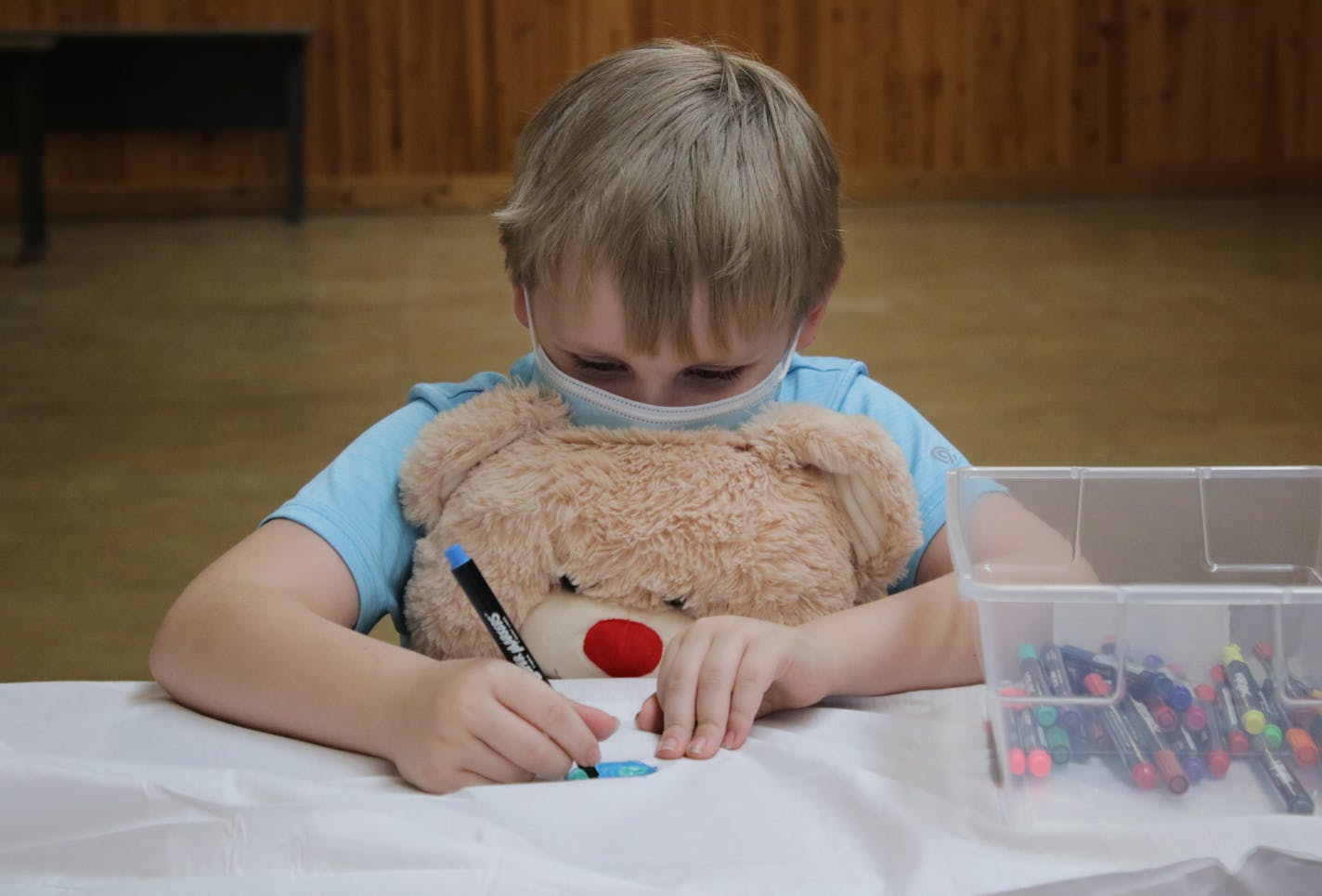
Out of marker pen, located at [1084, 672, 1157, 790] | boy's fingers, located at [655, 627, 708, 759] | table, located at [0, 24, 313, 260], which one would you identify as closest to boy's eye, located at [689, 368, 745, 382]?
boy's fingers, located at [655, 627, 708, 759]

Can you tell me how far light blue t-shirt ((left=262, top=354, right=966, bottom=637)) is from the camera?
867 millimetres

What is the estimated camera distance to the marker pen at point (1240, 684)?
617 mm

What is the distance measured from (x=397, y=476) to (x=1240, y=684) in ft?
1.65

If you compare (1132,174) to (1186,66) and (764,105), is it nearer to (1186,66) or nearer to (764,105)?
(1186,66)

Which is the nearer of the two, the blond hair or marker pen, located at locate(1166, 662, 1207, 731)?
marker pen, located at locate(1166, 662, 1207, 731)

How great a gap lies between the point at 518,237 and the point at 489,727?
340mm

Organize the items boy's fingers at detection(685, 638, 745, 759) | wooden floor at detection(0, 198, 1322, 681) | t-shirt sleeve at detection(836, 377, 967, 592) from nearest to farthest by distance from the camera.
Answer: boy's fingers at detection(685, 638, 745, 759), t-shirt sleeve at detection(836, 377, 967, 592), wooden floor at detection(0, 198, 1322, 681)

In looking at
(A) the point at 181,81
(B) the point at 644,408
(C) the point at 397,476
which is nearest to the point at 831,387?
(B) the point at 644,408

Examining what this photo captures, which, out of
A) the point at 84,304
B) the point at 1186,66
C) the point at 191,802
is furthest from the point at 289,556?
the point at 1186,66

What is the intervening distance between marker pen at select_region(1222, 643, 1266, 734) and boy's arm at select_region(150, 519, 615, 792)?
0.27m

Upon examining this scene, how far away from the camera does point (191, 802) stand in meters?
0.61

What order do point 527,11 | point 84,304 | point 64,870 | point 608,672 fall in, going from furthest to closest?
point 527,11
point 84,304
point 608,672
point 64,870

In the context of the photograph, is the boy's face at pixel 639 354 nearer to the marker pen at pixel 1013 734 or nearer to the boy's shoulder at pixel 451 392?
the boy's shoulder at pixel 451 392

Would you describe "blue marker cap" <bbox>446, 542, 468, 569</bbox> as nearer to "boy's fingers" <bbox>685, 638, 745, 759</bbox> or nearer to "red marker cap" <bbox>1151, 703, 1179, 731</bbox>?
"boy's fingers" <bbox>685, 638, 745, 759</bbox>
